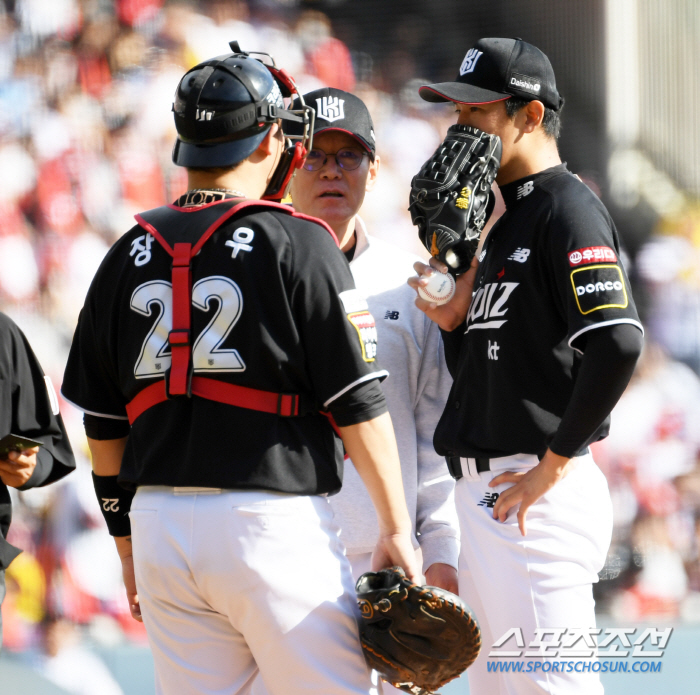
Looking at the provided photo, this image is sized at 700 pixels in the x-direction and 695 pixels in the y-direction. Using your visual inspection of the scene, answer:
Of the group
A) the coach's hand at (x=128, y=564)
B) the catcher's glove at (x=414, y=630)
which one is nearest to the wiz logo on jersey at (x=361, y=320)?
the catcher's glove at (x=414, y=630)

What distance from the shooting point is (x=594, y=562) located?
2105 mm

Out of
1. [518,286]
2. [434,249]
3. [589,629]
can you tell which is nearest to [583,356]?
[518,286]

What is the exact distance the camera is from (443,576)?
7.98 ft

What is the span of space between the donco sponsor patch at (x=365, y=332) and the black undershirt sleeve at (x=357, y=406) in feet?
0.21

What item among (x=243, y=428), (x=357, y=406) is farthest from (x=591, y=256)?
(x=243, y=428)

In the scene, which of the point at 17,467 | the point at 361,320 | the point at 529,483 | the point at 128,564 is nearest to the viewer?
the point at 361,320

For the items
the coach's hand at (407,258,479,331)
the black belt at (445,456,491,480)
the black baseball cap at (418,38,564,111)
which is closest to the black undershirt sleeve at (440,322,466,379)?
the coach's hand at (407,258,479,331)

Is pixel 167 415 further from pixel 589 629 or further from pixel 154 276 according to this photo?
pixel 589 629

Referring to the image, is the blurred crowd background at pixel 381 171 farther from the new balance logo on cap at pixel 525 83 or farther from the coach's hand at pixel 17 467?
the new balance logo on cap at pixel 525 83

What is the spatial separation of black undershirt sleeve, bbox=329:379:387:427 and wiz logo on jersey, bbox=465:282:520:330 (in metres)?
0.54

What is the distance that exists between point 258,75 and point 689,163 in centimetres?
268

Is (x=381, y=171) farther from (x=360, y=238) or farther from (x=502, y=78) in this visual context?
(x=502, y=78)

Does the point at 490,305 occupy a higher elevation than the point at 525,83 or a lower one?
lower

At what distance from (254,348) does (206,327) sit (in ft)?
0.34
